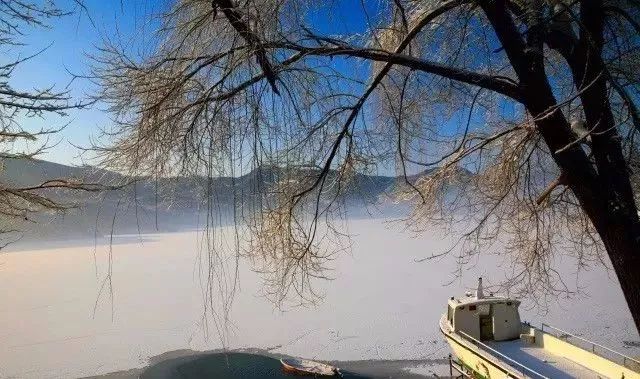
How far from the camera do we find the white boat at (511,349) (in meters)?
6.73

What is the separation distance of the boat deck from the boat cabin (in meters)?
0.22

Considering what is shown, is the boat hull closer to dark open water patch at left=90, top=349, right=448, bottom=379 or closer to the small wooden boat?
dark open water patch at left=90, top=349, right=448, bottom=379

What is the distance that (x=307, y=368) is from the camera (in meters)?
10.7

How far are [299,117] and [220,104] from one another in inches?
13.6

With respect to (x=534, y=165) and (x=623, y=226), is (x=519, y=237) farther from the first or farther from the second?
(x=623, y=226)

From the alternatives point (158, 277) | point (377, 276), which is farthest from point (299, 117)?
point (158, 277)

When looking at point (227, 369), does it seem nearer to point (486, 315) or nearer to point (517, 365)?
point (486, 315)

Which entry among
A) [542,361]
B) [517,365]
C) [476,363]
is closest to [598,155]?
[476,363]

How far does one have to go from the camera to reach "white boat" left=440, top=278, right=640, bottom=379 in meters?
6.73

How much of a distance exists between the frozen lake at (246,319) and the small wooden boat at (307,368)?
1074 mm

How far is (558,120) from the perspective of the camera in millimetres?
2652

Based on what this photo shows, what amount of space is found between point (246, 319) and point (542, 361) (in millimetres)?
9911

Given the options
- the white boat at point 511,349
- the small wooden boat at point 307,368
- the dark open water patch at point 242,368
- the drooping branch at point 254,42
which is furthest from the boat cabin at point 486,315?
the drooping branch at point 254,42

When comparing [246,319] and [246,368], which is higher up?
[246,319]
